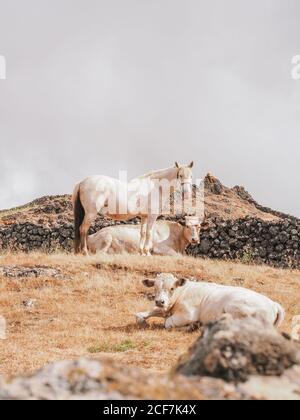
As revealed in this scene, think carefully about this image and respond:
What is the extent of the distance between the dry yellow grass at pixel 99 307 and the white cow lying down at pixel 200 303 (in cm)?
39

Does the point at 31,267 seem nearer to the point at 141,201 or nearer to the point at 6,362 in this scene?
the point at 141,201

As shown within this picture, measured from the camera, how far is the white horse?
1977 cm

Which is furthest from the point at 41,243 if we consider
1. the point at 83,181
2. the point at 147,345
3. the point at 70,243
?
the point at 147,345

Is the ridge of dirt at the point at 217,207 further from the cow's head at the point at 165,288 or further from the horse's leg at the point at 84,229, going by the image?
the cow's head at the point at 165,288

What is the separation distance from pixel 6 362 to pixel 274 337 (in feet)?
22.3

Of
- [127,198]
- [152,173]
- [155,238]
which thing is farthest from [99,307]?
[152,173]

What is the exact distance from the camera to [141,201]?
20.2m

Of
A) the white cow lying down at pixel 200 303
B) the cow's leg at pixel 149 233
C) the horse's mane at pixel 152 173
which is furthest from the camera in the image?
the horse's mane at pixel 152 173

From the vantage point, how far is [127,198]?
792 inches

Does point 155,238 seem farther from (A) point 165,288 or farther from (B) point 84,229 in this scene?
(A) point 165,288

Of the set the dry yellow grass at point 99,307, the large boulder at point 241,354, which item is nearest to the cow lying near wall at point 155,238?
the dry yellow grass at point 99,307

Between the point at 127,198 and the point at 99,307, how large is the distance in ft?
24.1

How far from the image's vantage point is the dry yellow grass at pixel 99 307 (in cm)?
936
